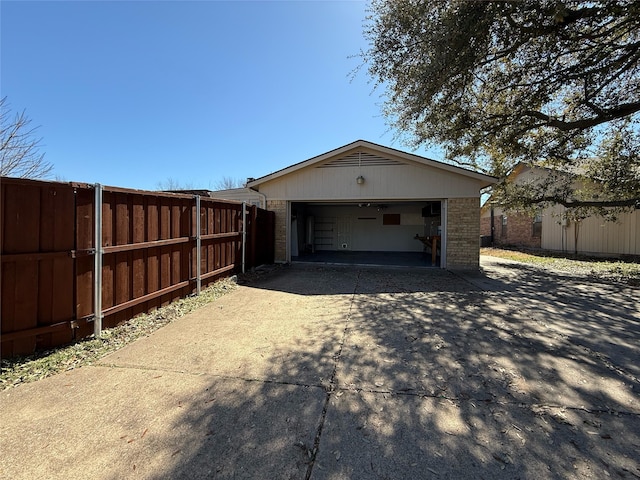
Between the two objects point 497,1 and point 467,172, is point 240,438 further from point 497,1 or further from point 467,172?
point 467,172

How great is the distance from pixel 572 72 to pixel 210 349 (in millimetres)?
→ 10143

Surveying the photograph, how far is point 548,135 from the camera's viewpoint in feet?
31.8

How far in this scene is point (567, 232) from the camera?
14.9 m

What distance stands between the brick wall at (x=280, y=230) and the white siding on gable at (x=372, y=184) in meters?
0.33

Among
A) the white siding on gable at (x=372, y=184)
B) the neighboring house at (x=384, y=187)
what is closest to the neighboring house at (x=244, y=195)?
the neighboring house at (x=384, y=187)

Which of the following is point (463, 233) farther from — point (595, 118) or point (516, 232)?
point (516, 232)

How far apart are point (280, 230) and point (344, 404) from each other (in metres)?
8.67

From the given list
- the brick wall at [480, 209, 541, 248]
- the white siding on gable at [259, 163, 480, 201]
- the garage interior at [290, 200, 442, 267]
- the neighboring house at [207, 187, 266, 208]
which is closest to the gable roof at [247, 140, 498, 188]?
the white siding on gable at [259, 163, 480, 201]

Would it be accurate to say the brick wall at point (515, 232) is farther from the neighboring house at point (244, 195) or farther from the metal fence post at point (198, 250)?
the metal fence post at point (198, 250)

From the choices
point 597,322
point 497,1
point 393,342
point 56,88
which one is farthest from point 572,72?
point 56,88

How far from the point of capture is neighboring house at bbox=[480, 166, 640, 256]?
12.4 meters

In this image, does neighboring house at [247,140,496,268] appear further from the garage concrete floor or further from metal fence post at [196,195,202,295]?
metal fence post at [196,195,202,295]

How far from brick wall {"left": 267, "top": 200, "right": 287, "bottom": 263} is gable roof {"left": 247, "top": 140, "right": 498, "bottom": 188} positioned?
106cm

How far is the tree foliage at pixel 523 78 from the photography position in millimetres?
5629
